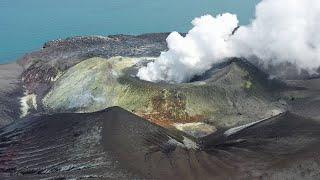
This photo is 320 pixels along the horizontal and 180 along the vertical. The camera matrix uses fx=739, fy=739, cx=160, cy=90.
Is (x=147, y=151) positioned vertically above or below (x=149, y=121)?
below

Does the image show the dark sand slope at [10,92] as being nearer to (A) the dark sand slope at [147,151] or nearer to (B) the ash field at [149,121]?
(B) the ash field at [149,121]

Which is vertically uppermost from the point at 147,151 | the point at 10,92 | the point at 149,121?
the point at 10,92

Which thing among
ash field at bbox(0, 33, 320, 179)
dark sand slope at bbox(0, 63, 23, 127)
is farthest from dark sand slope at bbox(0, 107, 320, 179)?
dark sand slope at bbox(0, 63, 23, 127)

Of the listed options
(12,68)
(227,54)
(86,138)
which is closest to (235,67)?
(227,54)

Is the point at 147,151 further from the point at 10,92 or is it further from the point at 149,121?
the point at 10,92

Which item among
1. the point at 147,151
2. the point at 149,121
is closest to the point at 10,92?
the point at 149,121

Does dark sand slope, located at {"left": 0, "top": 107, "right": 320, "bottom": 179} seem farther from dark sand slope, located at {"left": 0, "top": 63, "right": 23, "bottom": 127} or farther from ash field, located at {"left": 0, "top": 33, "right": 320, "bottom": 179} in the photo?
dark sand slope, located at {"left": 0, "top": 63, "right": 23, "bottom": 127}

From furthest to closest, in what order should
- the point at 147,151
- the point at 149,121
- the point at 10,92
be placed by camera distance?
the point at 10,92 → the point at 149,121 → the point at 147,151
